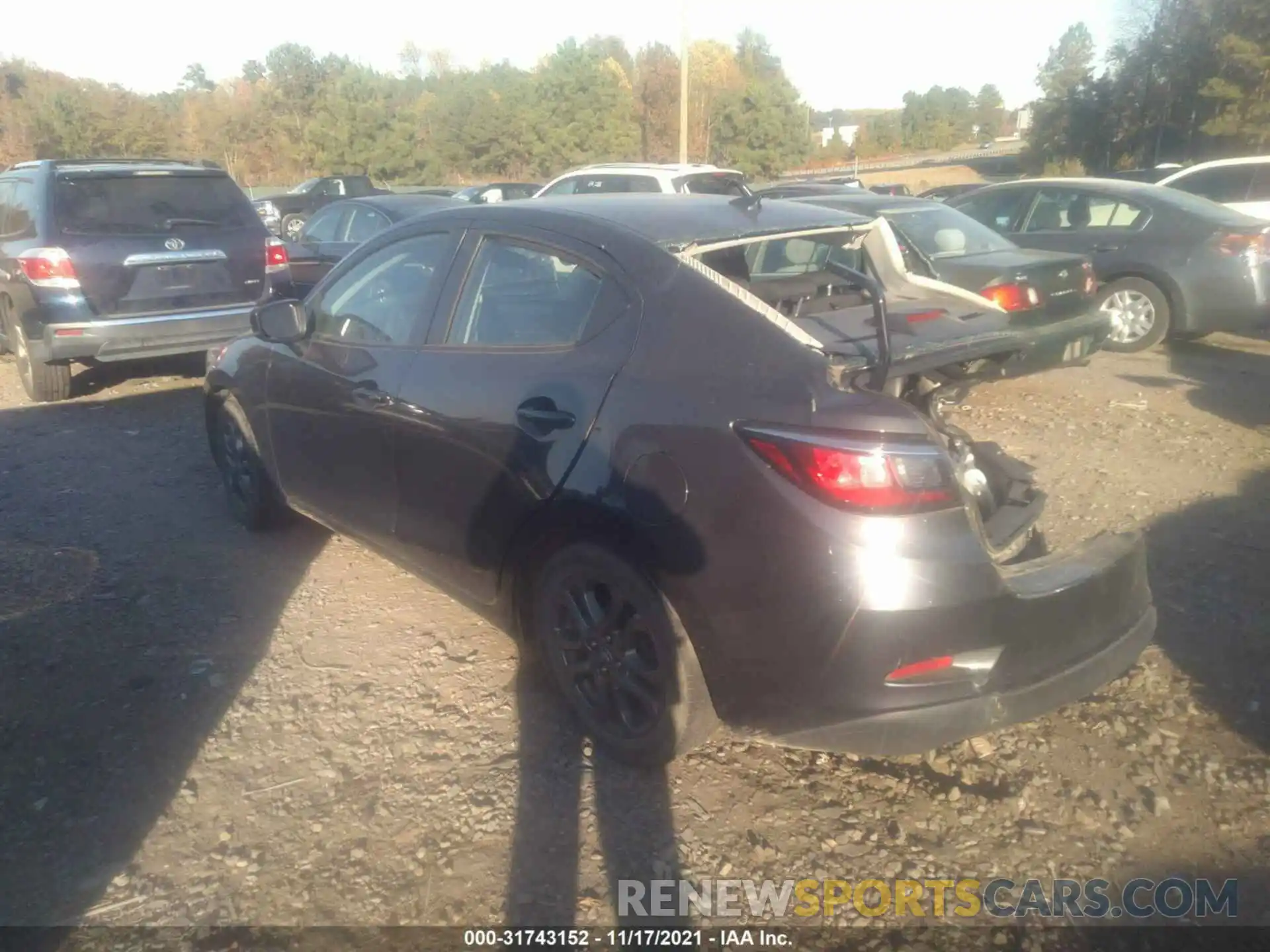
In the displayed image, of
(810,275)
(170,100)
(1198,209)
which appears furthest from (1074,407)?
(170,100)

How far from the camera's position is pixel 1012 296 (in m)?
6.67

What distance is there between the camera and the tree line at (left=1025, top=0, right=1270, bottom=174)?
30.2 meters

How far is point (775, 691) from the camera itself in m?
2.63

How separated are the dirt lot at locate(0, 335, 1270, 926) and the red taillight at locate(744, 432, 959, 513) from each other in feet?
3.42

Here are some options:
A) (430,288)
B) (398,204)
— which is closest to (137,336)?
(398,204)

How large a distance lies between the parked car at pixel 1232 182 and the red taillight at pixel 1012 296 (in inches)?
256

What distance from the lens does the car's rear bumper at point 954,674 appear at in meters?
2.49

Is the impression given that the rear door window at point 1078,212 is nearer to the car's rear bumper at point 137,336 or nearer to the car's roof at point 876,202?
the car's roof at point 876,202

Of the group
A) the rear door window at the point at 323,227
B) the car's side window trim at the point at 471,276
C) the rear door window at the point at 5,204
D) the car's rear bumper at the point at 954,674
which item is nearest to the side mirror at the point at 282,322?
the car's side window trim at the point at 471,276

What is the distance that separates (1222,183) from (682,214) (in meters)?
11.6

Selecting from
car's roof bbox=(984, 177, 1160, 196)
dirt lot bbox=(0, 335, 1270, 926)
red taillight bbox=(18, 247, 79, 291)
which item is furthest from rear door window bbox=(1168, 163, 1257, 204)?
red taillight bbox=(18, 247, 79, 291)

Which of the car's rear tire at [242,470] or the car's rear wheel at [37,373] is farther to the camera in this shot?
the car's rear wheel at [37,373]

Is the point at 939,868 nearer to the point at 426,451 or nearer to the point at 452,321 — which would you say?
the point at 426,451

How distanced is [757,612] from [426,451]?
148cm
